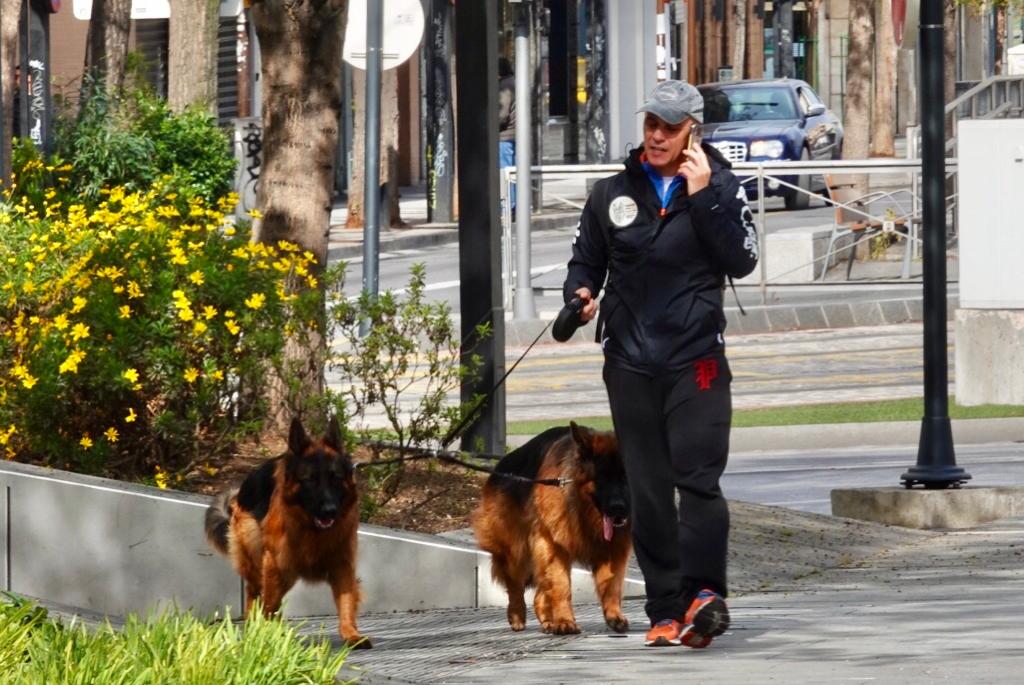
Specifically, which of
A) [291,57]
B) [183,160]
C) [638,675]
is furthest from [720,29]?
[638,675]

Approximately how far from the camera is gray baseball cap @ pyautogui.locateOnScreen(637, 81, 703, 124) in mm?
7016

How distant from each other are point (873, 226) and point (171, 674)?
807 inches

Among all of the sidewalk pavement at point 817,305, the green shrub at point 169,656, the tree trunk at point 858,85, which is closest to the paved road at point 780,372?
the sidewalk pavement at point 817,305

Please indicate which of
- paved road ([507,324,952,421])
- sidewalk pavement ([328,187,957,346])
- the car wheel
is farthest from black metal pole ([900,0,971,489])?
the car wheel

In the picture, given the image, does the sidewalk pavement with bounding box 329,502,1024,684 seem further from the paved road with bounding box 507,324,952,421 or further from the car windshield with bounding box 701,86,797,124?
the car windshield with bounding box 701,86,797,124

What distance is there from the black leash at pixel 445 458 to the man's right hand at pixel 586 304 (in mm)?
639

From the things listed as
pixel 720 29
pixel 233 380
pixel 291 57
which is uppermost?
pixel 720 29

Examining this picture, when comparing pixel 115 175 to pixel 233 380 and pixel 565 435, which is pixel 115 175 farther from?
pixel 565 435

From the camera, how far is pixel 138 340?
987cm

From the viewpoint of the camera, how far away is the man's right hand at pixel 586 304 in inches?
283

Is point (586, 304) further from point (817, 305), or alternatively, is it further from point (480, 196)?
point (817, 305)

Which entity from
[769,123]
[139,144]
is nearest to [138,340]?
[139,144]

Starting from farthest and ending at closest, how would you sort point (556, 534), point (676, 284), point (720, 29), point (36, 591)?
point (720, 29) → point (36, 591) → point (556, 534) → point (676, 284)

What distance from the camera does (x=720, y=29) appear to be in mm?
73375
